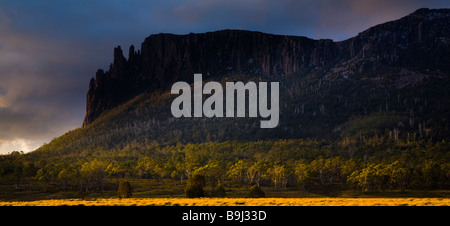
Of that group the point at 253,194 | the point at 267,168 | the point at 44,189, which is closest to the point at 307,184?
the point at 267,168

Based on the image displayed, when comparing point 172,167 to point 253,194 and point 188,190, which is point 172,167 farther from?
point 188,190

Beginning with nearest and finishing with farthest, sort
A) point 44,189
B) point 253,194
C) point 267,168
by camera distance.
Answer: point 253,194
point 44,189
point 267,168
